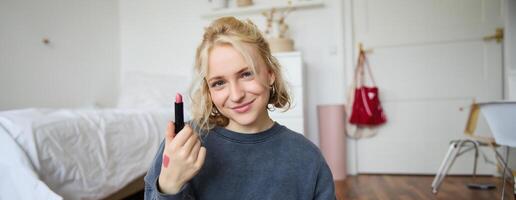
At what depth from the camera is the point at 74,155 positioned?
1396 millimetres

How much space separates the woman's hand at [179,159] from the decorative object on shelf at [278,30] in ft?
7.16

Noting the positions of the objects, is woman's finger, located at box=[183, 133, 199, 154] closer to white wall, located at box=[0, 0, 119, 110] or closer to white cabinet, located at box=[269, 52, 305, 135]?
white cabinet, located at box=[269, 52, 305, 135]

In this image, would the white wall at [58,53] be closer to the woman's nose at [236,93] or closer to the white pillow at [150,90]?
the white pillow at [150,90]

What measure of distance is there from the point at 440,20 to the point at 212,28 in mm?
2589

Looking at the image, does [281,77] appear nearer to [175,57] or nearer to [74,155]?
[74,155]

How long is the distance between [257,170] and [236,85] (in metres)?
0.18

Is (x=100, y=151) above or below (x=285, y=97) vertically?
below

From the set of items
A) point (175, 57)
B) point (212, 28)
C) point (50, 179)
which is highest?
point (175, 57)

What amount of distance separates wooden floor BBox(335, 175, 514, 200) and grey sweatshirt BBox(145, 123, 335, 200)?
1526mm

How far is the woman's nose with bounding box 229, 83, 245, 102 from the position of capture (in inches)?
26.1

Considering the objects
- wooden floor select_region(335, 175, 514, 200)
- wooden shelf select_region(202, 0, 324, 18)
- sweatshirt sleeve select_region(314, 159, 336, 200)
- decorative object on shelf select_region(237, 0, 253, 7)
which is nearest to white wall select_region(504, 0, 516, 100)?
wooden floor select_region(335, 175, 514, 200)

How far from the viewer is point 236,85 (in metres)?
0.67

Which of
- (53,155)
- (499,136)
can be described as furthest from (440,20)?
(53,155)

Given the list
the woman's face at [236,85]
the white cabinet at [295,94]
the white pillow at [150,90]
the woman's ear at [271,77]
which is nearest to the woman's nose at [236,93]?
the woman's face at [236,85]
